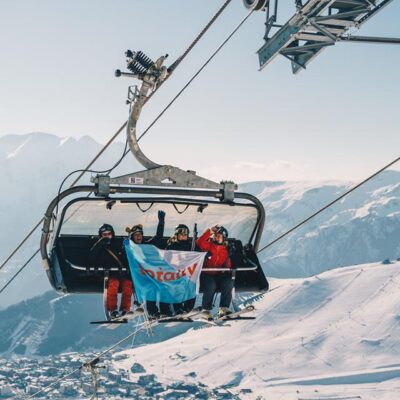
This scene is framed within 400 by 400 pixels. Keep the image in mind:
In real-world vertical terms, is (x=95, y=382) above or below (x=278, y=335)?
above

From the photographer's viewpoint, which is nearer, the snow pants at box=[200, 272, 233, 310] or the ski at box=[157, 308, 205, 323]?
the ski at box=[157, 308, 205, 323]

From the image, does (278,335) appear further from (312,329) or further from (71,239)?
(71,239)

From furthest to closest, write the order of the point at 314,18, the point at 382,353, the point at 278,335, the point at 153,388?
the point at 278,335
the point at 382,353
the point at 153,388
the point at 314,18

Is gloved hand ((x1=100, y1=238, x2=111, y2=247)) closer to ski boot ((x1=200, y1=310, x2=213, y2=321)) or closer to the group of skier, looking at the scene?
the group of skier

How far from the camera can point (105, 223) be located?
11.6 meters

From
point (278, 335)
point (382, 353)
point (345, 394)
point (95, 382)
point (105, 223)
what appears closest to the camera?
point (95, 382)

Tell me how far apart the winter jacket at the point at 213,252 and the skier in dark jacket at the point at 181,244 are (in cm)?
24

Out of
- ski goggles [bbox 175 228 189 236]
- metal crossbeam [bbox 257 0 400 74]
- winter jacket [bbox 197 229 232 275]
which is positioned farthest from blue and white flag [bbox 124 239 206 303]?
metal crossbeam [bbox 257 0 400 74]

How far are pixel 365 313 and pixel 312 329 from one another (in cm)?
1740

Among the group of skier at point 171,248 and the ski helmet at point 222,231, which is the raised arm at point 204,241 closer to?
the group of skier at point 171,248

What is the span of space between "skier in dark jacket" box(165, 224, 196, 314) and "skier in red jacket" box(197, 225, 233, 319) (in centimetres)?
24

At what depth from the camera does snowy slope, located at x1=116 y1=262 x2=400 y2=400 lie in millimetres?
148425

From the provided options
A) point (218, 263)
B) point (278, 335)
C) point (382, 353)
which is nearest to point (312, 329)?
point (278, 335)

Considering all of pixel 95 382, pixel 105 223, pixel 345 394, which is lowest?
pixel 345 394
